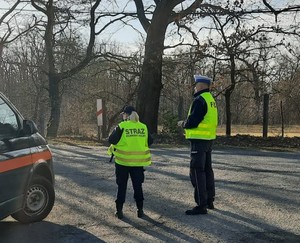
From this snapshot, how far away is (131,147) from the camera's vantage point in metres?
6.28

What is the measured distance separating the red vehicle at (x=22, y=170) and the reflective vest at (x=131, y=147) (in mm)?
989

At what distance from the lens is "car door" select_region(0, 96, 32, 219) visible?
5117 mm

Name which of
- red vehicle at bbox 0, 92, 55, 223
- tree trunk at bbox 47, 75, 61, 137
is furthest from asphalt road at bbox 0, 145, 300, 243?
tree trunk at bbox 47, 75, 61, 137

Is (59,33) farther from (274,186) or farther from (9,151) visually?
(9,151)

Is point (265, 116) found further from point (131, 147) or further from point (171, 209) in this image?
point (131, 147)

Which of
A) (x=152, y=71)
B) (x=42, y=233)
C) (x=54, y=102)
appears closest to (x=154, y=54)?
(x=152, y=71)

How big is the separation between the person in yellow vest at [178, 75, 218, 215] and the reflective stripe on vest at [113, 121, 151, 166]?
658 millimetres

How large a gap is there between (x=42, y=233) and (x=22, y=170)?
80 cm

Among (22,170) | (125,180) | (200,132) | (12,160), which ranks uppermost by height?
(200,132)

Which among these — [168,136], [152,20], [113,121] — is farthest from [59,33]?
[168,136]

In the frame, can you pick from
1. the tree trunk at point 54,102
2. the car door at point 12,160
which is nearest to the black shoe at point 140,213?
the car door at point 12,160

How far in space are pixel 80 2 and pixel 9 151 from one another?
1825 cm

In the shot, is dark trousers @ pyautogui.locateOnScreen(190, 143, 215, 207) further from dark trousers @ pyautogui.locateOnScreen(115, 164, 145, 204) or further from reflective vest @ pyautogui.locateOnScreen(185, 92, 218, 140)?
dark trousers @ pyautogui.locateOnScreen(115, 164, 145, 204)

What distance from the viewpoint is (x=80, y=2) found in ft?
73.3
